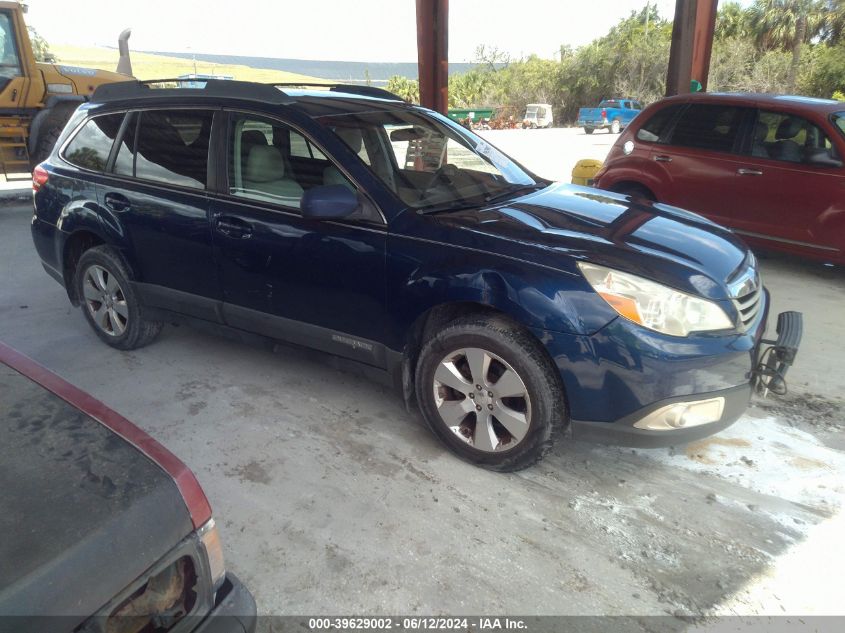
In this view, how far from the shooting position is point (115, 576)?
4.27 ft

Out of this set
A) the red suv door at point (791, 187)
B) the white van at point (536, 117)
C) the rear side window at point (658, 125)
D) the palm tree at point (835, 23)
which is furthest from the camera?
the white van at point (536, 117)

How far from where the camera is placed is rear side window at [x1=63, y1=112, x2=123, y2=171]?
4141 mm

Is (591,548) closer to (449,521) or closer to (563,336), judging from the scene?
(449,521)

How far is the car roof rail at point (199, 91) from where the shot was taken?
11.6ft

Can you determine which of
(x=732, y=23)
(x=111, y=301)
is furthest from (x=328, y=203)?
(x=732, y=23)

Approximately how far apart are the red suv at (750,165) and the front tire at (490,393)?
13.9 ft

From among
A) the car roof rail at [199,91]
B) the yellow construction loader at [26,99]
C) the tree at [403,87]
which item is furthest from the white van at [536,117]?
the car roof rail at [199,91]

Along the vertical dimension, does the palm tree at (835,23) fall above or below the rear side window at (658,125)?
above

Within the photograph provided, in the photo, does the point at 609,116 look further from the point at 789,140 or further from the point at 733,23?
the point at 789,140

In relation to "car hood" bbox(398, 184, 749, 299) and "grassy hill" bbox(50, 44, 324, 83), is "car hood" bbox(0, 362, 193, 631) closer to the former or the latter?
"car hood" bbox(398, 184, 749, 299)

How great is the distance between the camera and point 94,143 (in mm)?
4246

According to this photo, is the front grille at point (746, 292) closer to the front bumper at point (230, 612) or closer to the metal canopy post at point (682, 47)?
the front bumper at point (230, 612)

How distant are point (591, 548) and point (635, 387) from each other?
0.68m

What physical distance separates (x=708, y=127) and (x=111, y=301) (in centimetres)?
567
